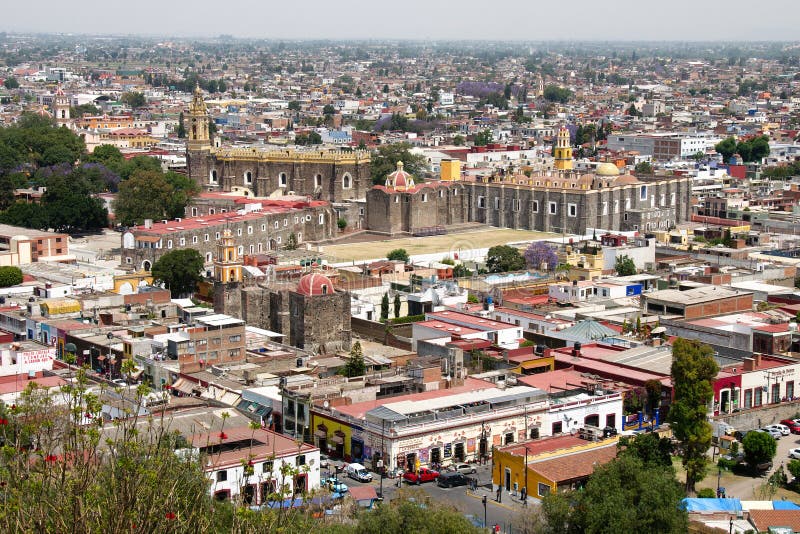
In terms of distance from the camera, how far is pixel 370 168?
44.4 meters

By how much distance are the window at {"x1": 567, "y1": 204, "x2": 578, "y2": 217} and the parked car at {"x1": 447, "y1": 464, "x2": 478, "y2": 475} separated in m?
22.9

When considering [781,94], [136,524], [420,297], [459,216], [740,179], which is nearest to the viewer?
[136,524]

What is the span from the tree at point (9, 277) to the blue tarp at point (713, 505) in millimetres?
17186

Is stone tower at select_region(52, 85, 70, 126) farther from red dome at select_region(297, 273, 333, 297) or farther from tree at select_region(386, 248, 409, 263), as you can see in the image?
red dome at select_region(297, 273, 333, 297)

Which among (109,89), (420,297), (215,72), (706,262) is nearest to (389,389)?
(420,297)

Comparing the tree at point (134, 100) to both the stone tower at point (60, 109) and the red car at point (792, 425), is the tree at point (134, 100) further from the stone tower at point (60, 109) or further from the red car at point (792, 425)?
the red car at point (792, 425)

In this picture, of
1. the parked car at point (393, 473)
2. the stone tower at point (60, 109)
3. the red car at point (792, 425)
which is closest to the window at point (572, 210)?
the red car at point (792, 425)

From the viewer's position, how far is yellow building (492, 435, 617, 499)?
16984 mm

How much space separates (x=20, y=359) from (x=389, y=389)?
5937 millimetres

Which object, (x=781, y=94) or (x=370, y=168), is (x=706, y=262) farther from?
(x=781, y=94)

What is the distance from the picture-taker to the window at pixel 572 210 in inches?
1592

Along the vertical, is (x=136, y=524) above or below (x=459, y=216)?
above

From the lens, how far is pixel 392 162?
4784cm

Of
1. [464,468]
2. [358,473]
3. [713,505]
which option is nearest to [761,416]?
[713,505]
